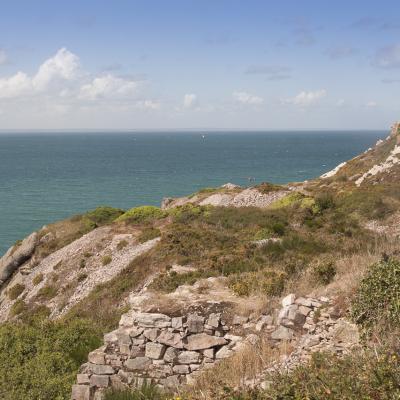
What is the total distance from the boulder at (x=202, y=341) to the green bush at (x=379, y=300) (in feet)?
11.9

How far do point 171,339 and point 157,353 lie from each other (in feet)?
1.69

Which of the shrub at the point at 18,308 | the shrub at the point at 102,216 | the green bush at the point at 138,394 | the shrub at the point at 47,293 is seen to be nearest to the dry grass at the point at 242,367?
the green bush at the point at 138,394

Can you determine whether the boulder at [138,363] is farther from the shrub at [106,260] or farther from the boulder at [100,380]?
the shrub at [106,260]

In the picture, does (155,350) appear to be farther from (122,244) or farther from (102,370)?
(122,244)

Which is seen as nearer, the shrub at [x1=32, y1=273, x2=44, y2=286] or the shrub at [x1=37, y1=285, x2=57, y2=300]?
the shrub at [x1=37, y1=285, x2=57, y2=300]

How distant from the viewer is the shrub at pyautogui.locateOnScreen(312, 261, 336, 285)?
13211 millimetres

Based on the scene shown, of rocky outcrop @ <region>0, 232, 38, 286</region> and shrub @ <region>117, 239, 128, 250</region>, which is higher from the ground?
shrub @ <region>117, 239, 128, 250</region>

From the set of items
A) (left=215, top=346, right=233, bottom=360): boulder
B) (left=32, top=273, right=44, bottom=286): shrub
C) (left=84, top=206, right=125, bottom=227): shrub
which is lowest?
(left=32, top=273, right=44, bottom=286): shrub

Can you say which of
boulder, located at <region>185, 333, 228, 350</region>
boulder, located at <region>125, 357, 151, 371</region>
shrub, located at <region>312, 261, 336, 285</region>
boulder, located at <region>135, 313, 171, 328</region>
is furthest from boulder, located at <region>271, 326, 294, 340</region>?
boulder, located at <region>125, 357, 151, 371</region>

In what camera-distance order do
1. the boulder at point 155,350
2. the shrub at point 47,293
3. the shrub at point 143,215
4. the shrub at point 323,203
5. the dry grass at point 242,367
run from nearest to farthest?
the dry grass at point 242,367 < the boulder at point 155,350 < the shrub at point 47,293 < the shrub at point 323,203 < the shrub at point 143,215

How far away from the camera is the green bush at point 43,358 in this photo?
512 inches

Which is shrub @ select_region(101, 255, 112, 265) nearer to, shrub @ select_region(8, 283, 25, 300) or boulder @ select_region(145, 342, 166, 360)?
shrub @ select_region(8, 283, 25, 300)

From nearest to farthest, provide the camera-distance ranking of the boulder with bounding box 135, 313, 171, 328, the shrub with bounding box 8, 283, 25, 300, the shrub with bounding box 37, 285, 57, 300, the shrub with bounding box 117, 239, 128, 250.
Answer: the boulder with bounding box 135, 313, 171, 328, the shrub with bounding box 37, 285, 57, 300, the shrub with bounding box 8, 283, 25, 300, the shrub with bounding box 117, 239, 128, 250

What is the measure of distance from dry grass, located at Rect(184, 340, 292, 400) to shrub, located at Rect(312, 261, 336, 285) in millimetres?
3509
